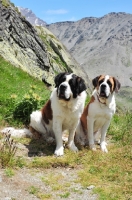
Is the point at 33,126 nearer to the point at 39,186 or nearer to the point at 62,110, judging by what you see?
the point at 62,110

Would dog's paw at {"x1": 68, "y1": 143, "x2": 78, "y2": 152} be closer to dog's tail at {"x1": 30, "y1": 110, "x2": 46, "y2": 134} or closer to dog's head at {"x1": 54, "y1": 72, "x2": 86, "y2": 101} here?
dog's tail at {"x1": 30, "y1": 110, "x2": 46, "y2": 134}

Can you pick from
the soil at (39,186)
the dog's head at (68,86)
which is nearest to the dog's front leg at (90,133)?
the dog's head at (68,86)

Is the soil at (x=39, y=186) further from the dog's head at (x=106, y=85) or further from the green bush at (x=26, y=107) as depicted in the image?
the green bush at (x=26, y=107)

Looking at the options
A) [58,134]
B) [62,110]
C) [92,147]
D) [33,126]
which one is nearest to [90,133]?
[92,147]

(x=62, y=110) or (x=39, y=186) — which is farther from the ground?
(x=62, y=110)

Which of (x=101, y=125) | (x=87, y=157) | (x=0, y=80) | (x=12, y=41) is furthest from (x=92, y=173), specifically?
(x=12, y=41)

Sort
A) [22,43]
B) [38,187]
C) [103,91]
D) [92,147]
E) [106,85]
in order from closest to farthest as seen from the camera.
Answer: [38,187] < [106,85] < [103,91] < [92,147] < [22,43]

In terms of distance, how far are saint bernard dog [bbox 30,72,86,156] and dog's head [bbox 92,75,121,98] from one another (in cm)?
45

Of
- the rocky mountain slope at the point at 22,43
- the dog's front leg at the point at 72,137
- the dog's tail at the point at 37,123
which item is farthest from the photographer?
the rocky mountain slope at the point at 22,43

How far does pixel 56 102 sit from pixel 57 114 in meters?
0.31

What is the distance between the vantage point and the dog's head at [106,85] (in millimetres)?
8523

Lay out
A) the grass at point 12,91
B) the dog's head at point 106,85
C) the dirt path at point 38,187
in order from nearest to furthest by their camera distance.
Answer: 1. the dirt path at point 38,187
2. the dog's head at point 106,85
3. the grass at point 12,91

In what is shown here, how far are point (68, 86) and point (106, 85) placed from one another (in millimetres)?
1132

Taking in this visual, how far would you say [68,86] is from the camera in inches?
312
